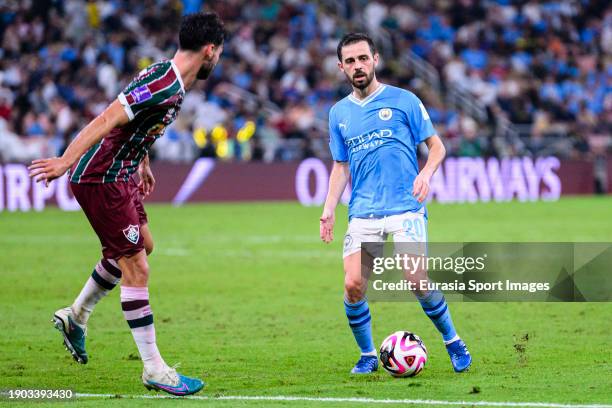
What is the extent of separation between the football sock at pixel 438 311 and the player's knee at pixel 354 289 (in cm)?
44

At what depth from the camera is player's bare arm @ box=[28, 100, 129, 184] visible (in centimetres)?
684

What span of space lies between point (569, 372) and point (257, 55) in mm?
24328

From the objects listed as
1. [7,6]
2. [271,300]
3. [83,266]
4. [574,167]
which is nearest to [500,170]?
[574,167]

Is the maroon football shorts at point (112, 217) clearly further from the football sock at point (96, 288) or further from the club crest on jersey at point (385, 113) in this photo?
the club crest on jersey at point (385, 113)

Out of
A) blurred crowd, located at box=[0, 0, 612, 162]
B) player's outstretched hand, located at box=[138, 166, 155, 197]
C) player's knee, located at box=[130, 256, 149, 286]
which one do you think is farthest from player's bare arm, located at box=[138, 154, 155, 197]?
blurred crowd, located at box=[0, 0, 612, 162]

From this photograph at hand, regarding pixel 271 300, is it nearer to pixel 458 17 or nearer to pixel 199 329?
pixel 199 329

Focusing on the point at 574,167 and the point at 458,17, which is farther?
the point at 458,17

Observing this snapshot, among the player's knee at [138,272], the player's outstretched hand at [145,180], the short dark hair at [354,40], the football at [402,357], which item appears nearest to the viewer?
the player's knee at [138,272]

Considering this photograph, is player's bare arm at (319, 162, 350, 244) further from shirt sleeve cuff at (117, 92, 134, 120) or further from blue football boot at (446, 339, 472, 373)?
shirt sleeve cuff at (117, 92, 134, 120)

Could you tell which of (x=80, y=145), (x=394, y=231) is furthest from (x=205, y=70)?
(x=394, y=231)

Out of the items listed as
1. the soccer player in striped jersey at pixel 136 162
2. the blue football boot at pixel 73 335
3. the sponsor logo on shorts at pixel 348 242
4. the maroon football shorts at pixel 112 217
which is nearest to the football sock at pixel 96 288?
the blue football boot at pixel 73 335

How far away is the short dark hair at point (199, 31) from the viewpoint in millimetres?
7340

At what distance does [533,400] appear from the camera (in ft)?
22.9

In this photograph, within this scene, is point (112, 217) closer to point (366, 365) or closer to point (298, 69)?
point (366, 365)
